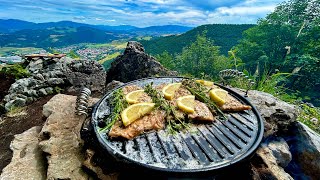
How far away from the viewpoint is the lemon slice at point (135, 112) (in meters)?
3.08

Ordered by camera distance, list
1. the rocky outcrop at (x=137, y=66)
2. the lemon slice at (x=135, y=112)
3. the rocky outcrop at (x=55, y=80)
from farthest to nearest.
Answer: the rocky outcrop at (x=137, y=66), the rocky outcrop at (x=55, y=80), the lemon slice at (x=135, y=112)

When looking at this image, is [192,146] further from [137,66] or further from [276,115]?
[137,66]

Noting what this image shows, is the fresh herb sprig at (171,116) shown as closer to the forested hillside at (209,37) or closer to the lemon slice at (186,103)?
the lemon slice at (186,103)

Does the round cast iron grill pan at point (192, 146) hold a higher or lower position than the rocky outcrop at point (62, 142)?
higher

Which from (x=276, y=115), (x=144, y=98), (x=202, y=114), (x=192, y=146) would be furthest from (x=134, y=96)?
(x=276, y=115)

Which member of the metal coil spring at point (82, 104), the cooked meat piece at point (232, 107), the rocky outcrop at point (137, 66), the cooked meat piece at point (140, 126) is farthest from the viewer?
the rocky outcrop at point (137, 66)

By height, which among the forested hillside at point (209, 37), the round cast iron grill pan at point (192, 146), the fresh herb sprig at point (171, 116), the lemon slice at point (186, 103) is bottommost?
the forested hillside at point (209, 37)

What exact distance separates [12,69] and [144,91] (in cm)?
678

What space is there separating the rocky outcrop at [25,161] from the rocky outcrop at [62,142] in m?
0.31

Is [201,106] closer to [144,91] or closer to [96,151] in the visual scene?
[144,91]

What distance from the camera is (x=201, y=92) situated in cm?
407

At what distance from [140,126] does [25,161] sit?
8.22ft

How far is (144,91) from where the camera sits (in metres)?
4.11

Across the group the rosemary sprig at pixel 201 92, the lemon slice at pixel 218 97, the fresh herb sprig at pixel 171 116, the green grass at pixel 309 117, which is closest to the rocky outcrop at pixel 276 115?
the lemon slice at pixel 218 97
